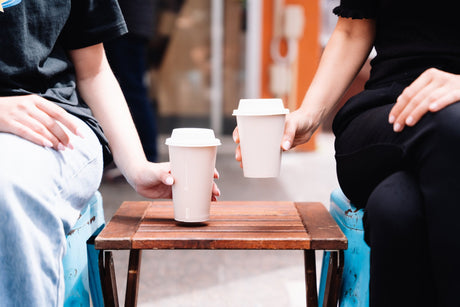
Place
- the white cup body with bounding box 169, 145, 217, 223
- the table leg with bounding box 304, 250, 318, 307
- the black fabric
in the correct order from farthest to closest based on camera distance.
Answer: the black fabric < the table leg with bounding box 304, 250, 318, 307 < the white cup body with bounding box 169, 145, 217, 223

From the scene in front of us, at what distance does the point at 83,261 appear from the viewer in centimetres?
117

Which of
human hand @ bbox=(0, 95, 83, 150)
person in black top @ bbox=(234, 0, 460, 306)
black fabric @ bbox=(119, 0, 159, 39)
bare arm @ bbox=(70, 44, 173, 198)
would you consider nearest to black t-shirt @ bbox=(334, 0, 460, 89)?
person in black top @ bbox=(234, 0, 460, 306)

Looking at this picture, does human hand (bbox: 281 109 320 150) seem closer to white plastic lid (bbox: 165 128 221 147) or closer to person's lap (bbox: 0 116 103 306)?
white plastic lid (bbox: 165 128 221 147)

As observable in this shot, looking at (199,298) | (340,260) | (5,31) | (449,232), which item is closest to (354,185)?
(340,260)

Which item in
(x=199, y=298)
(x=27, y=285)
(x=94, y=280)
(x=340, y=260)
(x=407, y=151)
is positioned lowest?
(x=199, y=298)

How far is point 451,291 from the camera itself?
2.61ft

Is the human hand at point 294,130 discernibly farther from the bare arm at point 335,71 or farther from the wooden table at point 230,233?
the wooden table at point 230,233

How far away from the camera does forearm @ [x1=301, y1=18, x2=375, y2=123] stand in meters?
1.23

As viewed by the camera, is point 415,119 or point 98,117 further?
point 98,117

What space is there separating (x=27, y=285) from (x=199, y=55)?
6.40 metres

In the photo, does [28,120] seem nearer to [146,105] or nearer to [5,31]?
[5,31]

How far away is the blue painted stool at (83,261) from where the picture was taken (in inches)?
42.3

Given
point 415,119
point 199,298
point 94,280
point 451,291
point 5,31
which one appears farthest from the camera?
point 199,298

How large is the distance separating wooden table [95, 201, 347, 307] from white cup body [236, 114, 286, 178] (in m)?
0.13
